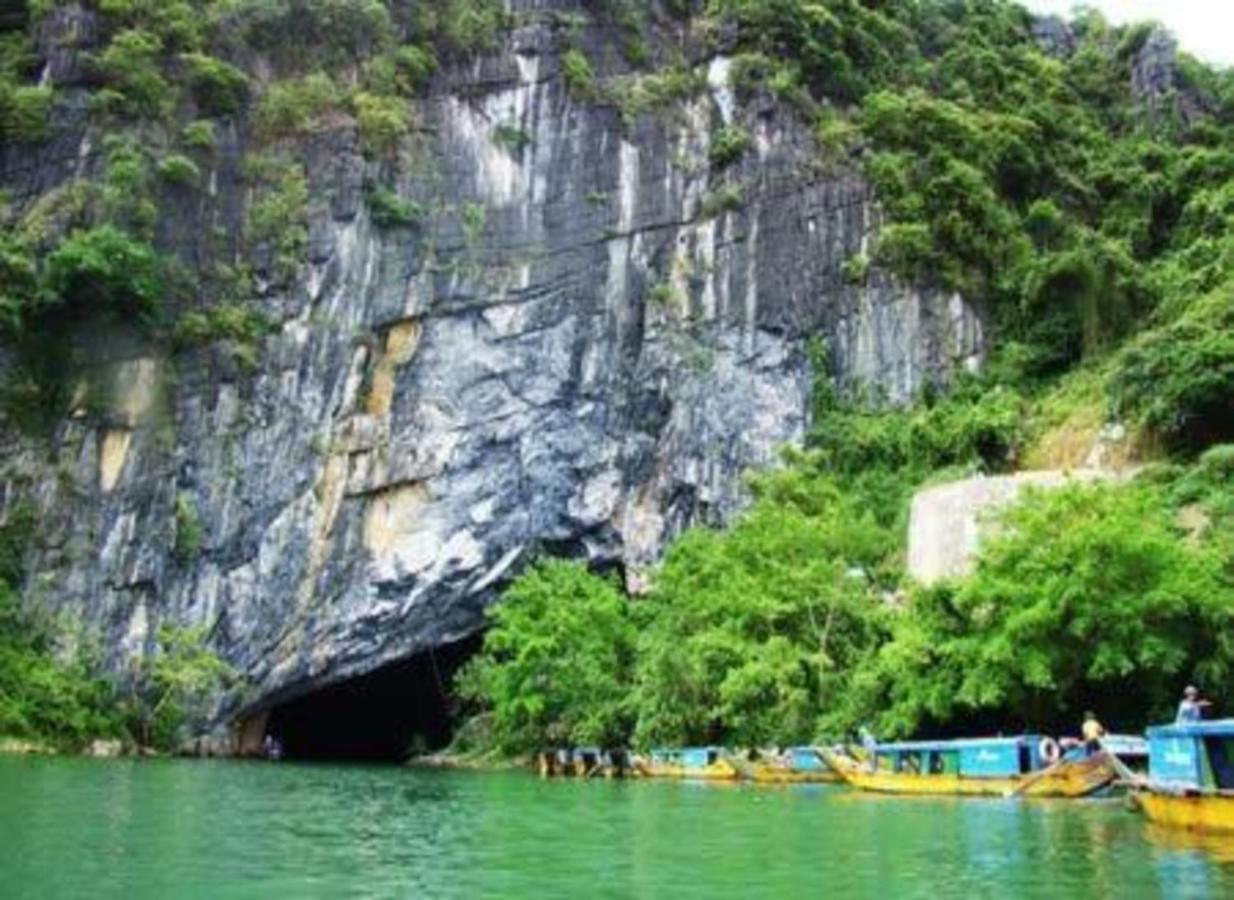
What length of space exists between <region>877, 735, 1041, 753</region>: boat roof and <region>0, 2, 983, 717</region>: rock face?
16874mm

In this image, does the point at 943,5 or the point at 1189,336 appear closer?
the point at 1189,336

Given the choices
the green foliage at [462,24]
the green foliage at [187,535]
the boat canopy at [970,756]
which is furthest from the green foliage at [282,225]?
the boat canopy at [970,756]

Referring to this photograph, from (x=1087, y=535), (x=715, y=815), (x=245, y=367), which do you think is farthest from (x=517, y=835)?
(x=245, y=367)

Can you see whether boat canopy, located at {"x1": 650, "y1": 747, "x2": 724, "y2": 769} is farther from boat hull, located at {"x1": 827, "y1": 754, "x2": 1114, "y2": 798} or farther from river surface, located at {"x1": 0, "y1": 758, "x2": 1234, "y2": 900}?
river surface, located at {"x1": 0, "y1": 758, "x2": 1234, "y2": 900}

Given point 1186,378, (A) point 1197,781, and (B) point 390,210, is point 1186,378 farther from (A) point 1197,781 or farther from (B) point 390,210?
(B) point 390,210

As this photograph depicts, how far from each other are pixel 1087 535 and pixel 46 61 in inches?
1217

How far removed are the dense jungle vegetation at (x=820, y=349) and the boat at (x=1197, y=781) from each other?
275 inches

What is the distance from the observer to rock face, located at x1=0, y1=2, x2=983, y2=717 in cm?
3794

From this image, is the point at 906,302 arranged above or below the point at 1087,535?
above

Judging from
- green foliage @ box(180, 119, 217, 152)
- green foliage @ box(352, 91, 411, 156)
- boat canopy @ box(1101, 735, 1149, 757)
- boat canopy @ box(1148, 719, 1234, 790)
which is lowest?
boat canopy @ box(1148, 719, 1234, 790)

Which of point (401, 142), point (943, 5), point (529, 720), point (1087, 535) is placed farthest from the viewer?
point (943, 5)

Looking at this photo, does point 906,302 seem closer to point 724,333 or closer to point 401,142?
point 724,333

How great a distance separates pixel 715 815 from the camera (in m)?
18.3

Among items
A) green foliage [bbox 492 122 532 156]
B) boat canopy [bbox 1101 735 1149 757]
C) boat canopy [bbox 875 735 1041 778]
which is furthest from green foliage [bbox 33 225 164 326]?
boat canopy [bbox 1101 735 1149 757]
